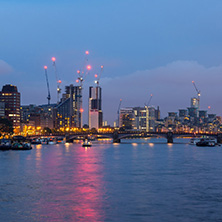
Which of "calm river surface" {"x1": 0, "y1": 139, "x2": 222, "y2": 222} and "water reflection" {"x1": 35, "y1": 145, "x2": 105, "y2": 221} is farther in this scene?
"water reflection" {"x1": 35, "y1": 145, "x2": 105, "y2": 221}

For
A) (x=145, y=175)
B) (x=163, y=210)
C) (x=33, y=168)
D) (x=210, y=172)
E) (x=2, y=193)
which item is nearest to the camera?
(x=163, y=210)

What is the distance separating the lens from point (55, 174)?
86062mm

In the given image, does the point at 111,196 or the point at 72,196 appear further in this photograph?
the point at 111,196

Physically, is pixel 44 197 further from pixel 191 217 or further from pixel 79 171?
pixel 79 171

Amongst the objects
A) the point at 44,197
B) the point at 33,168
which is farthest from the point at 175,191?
the point at 33,168

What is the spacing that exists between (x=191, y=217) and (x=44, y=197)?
20176mm

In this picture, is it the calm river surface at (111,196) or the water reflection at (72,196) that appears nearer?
the calm river surface at (111,196)

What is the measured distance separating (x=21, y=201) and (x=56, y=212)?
825 cm

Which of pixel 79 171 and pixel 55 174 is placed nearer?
pixel 55 174

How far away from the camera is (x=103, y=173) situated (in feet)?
292

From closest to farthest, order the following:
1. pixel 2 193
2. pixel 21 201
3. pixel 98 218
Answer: pixel 98 218
pixel 21 201
pixel 2 193

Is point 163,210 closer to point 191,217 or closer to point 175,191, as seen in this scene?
point 191,217

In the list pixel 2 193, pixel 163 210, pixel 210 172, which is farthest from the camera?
pixel 210 172

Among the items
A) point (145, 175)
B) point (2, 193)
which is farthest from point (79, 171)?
point (2, 193)
